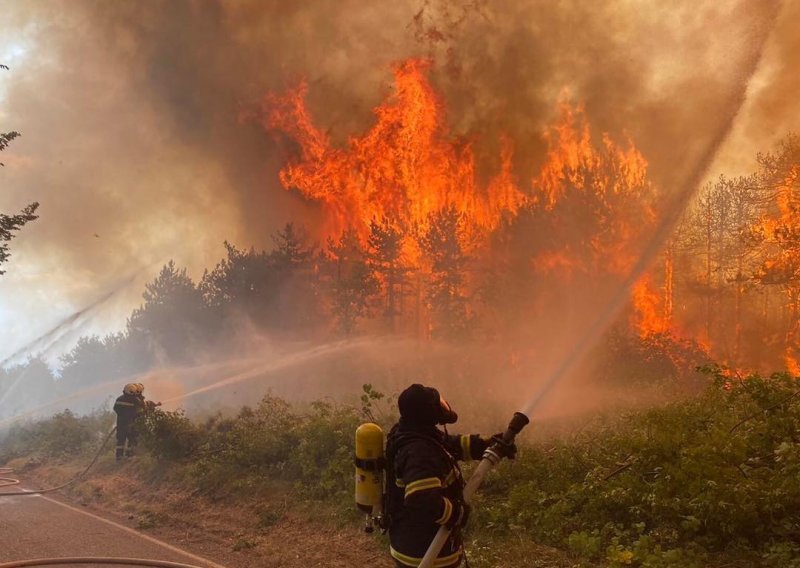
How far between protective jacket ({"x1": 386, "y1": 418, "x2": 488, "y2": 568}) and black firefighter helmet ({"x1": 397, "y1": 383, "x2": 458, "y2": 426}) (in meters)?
0.08

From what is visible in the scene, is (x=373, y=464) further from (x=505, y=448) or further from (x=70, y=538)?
(x=70, y=538)

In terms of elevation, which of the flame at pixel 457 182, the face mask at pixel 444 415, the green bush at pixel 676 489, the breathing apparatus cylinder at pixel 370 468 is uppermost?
the flame at pixel 457 182

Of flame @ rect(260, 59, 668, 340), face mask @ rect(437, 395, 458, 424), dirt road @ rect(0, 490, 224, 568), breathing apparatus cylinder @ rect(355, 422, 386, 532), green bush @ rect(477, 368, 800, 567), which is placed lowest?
dirt road @ rect(0, 490, 224, 568)

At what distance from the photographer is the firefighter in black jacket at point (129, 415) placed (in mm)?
14352

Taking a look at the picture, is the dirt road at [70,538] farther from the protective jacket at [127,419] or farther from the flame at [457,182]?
the flame at [457,182]

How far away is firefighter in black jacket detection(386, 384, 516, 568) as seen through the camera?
159 inches

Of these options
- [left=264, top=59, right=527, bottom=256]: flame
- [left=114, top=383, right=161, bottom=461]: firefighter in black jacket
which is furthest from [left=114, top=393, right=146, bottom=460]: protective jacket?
[left=264, top=59, right=527, bottom=256]: flame

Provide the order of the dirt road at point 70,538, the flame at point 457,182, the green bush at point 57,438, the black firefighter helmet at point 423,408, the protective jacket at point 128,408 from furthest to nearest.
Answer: the flame at point 457,182 < the green bush at point 57,438 < the protective jacket at point 128,408 < the dirt road at point 70,538 < the black firefighter helmet at point 423,408

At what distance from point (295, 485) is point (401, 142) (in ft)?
81.1

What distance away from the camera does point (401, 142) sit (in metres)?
31.6

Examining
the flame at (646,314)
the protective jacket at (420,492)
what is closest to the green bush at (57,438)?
the protective jacket at (420,492)

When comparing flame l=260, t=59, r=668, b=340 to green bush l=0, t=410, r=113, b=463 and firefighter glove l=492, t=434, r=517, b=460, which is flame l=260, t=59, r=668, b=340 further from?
firefighter glove l=492, t=434, r=517, b=460

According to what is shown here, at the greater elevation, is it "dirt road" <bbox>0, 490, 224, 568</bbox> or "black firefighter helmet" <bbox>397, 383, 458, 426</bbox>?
"black firefighter helmet" <bbox>397, 383, 458, 426</bbox>

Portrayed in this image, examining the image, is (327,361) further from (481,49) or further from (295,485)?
(481,49)
